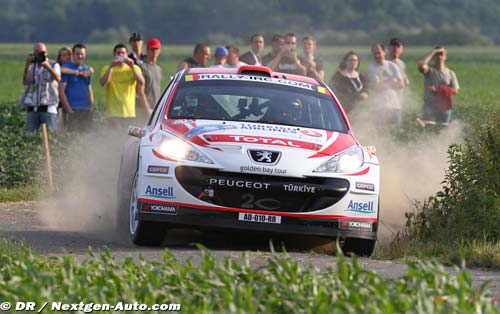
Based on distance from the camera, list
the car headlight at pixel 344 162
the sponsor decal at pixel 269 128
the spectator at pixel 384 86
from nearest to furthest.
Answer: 1. the car headlight at pixel 344 162
2. the sponsor decal at pixel 269 128
3. the spectator at pixel 384 86

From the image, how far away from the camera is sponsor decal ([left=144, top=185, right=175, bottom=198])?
443 inches

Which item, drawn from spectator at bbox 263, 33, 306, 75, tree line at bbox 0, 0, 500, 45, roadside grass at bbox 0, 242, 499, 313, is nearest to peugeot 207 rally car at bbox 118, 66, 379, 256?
roadside grass at bbox 0, 242, 499, 313

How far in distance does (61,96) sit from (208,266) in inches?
521

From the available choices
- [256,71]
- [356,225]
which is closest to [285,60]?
[256,71]

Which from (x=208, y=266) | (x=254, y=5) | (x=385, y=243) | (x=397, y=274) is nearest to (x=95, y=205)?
(x=385, y=243)

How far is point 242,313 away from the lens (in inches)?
257

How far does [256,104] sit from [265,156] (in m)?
1.55

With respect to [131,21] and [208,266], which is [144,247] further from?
[131,21]

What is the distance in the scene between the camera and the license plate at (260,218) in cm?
1123

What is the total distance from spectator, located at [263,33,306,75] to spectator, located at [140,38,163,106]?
1770 millimetres

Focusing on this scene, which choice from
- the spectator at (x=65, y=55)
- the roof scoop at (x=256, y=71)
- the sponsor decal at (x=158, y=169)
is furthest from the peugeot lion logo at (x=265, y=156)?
the spectator at (x=65, y=55)

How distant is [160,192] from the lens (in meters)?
11.3

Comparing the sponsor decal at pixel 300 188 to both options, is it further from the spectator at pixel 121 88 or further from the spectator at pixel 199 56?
the spectator at pixel 199 56

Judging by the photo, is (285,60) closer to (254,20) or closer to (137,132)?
(137,132)
